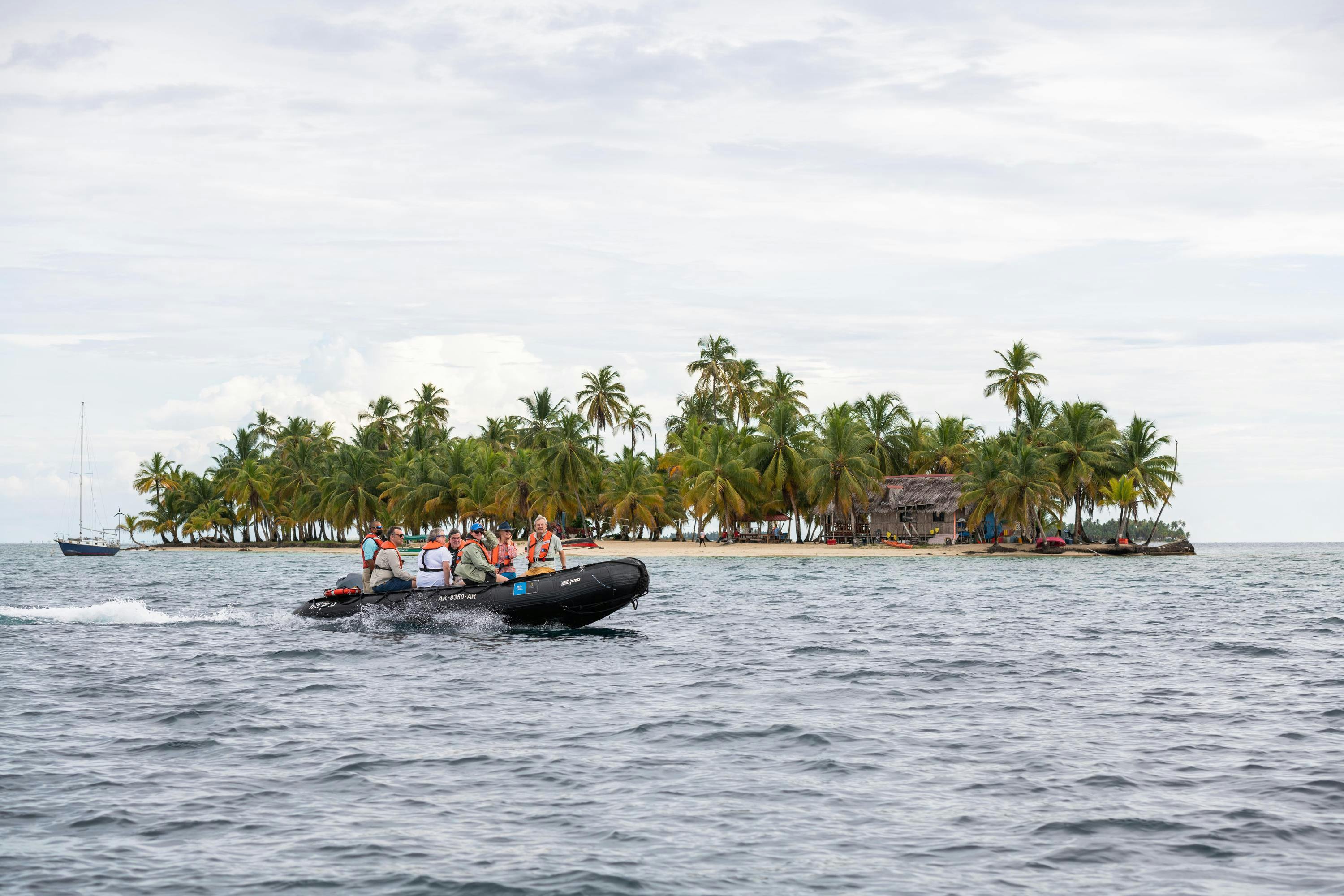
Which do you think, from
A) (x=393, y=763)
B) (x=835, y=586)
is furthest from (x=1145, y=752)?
(x=835, y=586)

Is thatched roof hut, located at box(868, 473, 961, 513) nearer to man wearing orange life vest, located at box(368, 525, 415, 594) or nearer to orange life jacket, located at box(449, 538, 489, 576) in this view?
orange life jacket, located at box(449, 538, 489, 576)

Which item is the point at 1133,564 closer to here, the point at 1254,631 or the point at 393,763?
the point at 1254,631

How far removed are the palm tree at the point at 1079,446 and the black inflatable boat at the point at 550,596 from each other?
171 feet

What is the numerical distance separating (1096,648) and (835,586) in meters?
21.1

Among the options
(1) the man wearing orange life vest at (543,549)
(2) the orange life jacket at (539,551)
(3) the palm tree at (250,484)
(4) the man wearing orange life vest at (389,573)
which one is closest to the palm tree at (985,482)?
(1) the man wearing orange life vest at (543,549)

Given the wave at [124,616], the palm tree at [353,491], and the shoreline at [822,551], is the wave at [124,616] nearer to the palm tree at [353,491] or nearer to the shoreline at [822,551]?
the shoreline at [822,551]

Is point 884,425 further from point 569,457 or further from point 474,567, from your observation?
point 474,567

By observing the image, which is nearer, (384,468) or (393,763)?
(393,763)

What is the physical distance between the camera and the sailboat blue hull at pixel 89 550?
97.8m

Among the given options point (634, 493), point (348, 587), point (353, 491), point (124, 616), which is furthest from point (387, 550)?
point (353, 491)

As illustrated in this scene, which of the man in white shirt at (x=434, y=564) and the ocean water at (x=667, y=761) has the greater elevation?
Result: the man in white shirt at (x=434, y=564)

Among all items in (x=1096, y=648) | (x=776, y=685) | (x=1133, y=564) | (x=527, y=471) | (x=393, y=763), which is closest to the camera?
(x=393, y=763)

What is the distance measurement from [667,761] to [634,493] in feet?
218

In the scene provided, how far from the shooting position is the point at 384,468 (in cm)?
9125
